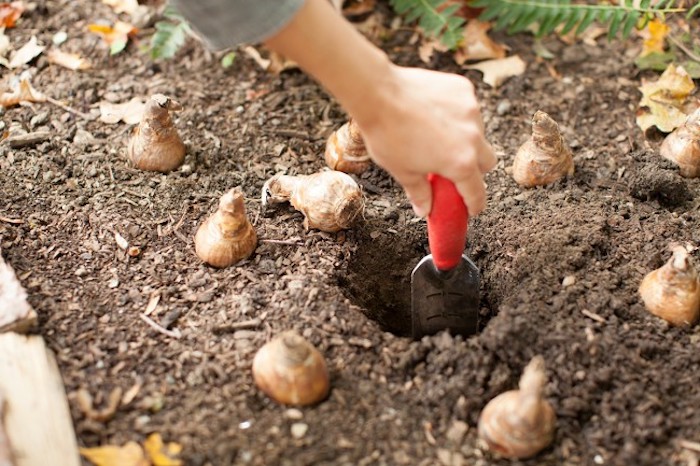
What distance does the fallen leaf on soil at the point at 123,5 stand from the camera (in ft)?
10.2

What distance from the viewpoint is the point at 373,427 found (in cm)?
182

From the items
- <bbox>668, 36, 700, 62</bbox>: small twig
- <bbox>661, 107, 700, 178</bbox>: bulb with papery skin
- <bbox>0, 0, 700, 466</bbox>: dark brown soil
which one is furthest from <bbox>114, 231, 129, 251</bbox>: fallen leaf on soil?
<bbox>668, 36, 700, 62</bbox>: small twig

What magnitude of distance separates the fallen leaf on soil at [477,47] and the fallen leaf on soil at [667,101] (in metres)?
0.54

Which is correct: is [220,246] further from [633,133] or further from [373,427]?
[633,133]

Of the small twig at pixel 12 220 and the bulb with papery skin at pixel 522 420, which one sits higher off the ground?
the bulb with papery skin at pixel 522 420

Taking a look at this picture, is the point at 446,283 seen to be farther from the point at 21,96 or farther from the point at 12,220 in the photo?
the point at 21,96

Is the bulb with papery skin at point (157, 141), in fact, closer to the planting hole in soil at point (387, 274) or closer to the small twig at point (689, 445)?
the planting hole in soil at point (387, 274)

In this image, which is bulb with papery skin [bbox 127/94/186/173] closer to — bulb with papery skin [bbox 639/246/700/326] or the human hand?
the human hand

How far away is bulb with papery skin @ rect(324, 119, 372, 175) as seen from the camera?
2.49 meters

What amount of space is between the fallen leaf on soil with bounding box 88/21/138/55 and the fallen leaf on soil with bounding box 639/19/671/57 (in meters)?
1.85

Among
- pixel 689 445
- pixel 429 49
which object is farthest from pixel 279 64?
pixel 689 445

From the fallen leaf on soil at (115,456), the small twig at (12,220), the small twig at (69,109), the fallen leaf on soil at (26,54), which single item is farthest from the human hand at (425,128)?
the fallen leaf on soil at (26,54)

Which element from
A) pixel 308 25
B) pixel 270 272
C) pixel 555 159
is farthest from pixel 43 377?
pixel 555 159

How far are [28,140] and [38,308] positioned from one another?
2.47 ft
